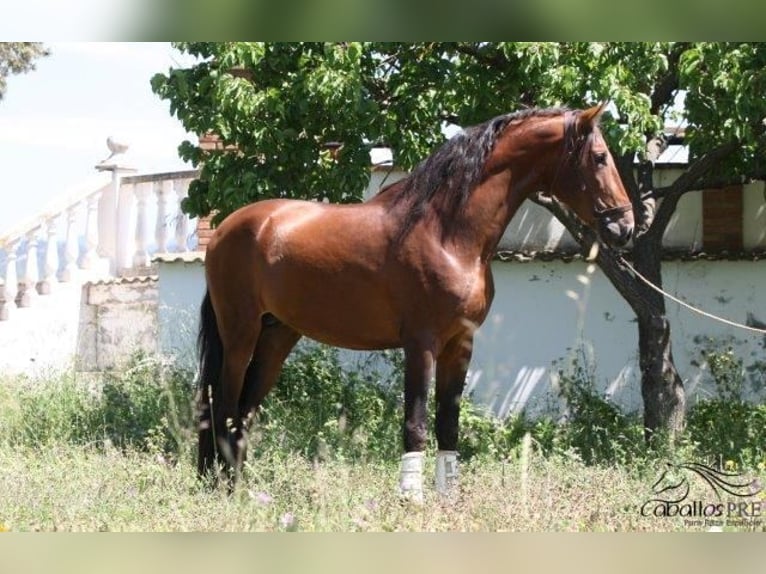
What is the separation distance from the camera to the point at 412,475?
18.6 ft

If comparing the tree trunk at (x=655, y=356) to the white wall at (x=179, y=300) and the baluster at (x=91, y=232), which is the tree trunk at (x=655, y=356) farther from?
the baluster at (x=91, y=232)

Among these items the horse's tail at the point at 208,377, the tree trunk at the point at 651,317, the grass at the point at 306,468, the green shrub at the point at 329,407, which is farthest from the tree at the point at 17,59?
the tree trunk at the point at 651,317

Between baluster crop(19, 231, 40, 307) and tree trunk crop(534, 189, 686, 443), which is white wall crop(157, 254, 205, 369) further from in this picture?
tree trunk crop(534, 189, 686, 443)

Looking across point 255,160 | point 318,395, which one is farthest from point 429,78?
point 318,395

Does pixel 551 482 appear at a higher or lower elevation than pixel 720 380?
lower

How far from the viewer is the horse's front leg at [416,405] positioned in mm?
5727

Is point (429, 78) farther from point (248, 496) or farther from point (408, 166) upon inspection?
point (248, 496)

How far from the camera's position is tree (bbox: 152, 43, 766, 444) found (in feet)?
21.8

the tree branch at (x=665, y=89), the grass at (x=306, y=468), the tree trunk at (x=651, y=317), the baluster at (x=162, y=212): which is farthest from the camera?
the baluster at (x=162, y=212)

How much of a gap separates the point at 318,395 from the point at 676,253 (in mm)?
3510

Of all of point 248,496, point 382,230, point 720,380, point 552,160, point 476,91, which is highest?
point 476,91

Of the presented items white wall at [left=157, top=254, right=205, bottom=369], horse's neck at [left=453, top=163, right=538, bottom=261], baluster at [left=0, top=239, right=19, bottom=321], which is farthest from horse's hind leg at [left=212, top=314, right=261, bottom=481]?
baluster at [left=0, top=239, right=19, bottom=321]

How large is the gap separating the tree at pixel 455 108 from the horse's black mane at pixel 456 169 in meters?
0.90

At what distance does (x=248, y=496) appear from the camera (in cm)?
586
